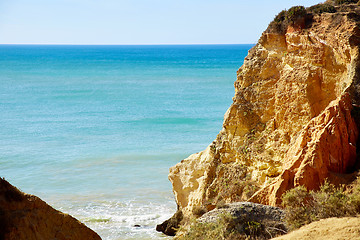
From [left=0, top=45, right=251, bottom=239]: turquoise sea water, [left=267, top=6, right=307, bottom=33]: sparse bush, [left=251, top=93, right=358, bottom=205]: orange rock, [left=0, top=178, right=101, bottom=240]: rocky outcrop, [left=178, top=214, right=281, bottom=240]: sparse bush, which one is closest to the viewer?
[left=0, top=178, right=101, bottom=240]: rocky outcrop

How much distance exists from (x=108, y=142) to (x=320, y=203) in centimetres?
2849

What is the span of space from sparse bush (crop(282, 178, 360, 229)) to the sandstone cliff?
0.57m

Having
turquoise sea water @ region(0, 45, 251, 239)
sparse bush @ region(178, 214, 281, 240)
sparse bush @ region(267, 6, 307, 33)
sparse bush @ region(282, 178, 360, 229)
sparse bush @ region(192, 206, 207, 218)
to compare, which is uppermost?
sparse bush @ region(267, 6, 307, 33)

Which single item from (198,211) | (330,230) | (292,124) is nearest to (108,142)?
(198,211)

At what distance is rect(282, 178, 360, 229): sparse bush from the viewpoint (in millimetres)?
12062

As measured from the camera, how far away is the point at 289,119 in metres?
16.3

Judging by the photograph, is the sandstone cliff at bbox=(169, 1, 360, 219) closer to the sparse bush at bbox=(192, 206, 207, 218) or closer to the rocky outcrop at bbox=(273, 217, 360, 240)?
the sparse bush at bbox=(192, 206, 207, 218)

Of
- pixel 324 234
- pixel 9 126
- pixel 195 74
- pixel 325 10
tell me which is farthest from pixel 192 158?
pixel 195 74

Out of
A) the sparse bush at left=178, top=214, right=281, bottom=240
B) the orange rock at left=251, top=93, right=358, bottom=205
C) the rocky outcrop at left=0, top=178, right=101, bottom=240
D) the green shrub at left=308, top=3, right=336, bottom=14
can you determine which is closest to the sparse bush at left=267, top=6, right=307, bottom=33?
the green shrub at left=308, top=3, right=336, bottom=14

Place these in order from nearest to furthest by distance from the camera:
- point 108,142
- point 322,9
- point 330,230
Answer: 1. point 330,230
2. point 322,9
3. point 108,142

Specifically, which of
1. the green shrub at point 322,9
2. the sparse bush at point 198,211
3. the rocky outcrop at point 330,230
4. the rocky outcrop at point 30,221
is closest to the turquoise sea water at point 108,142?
the sparse bush at point 198,211

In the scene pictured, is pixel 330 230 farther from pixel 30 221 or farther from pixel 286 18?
pixel 286 18

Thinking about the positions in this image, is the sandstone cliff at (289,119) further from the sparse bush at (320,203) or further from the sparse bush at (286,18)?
the sparse bush at (320,203)

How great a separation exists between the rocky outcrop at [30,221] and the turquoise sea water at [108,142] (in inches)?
389
